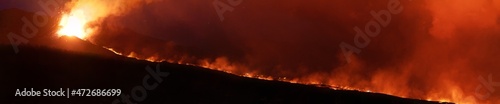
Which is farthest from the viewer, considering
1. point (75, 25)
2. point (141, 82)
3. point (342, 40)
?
point (342, 40)

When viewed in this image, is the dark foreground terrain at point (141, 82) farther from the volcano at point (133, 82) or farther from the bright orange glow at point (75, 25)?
the bright orange glow at point (75, 25)

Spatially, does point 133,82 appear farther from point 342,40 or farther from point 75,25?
point 342,40

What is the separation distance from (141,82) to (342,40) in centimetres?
2251

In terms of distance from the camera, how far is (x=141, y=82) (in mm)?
24172

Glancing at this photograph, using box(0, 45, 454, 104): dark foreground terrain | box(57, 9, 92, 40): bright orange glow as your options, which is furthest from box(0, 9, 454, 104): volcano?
box(57, 9, 92, 40): bright orange glow

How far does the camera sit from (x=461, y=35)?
131 feet

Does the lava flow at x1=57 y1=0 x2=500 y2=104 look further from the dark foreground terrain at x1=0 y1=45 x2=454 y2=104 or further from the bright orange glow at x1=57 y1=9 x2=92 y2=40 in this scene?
the dark foreground terrain at x1=0 y1=45 x2=454 y2=104

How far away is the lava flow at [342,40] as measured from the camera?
37.4 metres

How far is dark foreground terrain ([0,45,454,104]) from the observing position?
23.0 metres

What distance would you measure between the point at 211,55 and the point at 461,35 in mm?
20690

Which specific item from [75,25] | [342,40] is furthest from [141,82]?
[342,40]

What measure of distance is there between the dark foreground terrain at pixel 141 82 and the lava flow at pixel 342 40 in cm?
924

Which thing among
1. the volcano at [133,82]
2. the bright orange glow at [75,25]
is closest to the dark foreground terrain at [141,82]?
the volcano at [133,82]

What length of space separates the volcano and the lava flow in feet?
29.9
